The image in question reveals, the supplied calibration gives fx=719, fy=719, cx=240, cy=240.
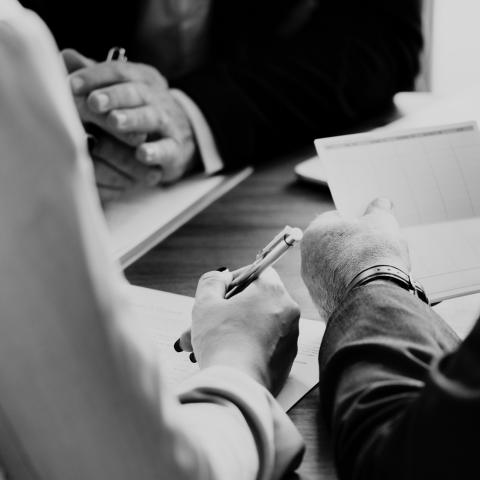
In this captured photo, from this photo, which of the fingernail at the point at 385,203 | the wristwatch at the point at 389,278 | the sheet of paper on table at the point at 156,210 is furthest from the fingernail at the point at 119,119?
the wristwatch at the point at 389,278

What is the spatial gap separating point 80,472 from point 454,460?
210 mm

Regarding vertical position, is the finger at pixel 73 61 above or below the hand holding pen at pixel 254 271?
above

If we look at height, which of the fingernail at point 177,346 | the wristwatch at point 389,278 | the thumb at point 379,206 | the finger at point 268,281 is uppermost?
the wristwatch at point 389,278

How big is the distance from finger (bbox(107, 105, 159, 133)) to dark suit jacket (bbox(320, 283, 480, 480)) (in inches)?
22.9

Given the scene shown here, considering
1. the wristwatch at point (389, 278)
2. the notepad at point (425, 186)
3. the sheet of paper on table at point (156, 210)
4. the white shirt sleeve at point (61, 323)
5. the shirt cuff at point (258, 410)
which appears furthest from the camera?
the sheet of paper on table at point (156, 210)

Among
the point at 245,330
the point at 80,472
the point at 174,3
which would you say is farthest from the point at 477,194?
the point at 174,3

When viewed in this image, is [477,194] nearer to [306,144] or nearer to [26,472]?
[306,144]

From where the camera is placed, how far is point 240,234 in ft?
3.15

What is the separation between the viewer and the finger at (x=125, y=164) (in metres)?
1.12

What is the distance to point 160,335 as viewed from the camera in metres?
0.73

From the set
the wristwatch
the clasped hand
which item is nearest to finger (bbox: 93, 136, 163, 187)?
the clasped hand

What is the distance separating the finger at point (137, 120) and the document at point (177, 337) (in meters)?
0.34

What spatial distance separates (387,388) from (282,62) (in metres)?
0.93

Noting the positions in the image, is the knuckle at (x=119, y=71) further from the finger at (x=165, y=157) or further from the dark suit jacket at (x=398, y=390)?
the dark suit jacket at (x=398, y=390)
